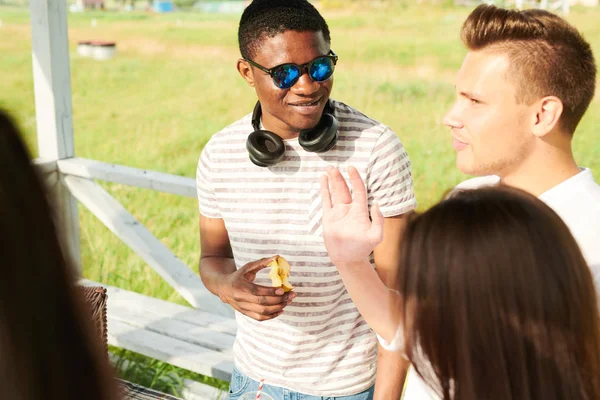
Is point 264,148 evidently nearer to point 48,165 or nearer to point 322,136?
point 322,136

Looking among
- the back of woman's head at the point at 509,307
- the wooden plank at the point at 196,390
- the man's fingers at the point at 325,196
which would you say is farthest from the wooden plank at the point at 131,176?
the back of woman's head at the point at 509,307

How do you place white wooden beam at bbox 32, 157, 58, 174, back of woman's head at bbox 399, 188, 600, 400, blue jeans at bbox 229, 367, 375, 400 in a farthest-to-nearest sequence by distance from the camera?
white wooden beam at bbox 32, 157, 58, 174 → blue jeans at bbox 229, 367, 375, 400 → back of woman's head at bbox 399, 188, 600, 400

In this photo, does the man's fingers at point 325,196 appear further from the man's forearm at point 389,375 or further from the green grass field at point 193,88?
the green grass field at point 193,88

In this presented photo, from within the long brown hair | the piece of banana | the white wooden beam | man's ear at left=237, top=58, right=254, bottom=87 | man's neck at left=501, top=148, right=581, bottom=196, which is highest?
the long brown hair

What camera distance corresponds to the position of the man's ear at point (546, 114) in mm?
1743

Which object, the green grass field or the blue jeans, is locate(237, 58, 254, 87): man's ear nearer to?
the blue jeans

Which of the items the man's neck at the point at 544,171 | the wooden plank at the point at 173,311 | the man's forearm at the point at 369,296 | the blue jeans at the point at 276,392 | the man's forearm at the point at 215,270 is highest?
the man's neck at the point at 544,171

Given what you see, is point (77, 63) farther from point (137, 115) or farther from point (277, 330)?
Answer: point (277, 330)

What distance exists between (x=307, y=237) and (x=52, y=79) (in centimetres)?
256

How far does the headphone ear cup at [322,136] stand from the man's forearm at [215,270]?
1.37ft

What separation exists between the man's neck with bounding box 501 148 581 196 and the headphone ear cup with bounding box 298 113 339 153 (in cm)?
44

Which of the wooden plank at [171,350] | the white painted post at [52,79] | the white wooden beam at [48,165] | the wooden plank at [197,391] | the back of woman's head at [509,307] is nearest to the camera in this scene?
the back of woman's head at [509,307]

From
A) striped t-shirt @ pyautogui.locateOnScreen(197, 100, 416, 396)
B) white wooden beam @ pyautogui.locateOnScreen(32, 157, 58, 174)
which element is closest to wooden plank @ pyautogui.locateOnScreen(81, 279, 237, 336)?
white wooden beam @ pyautogui.locateOnScreen(32, 157, 58, 174)

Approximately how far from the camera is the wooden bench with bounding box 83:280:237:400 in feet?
11.0
